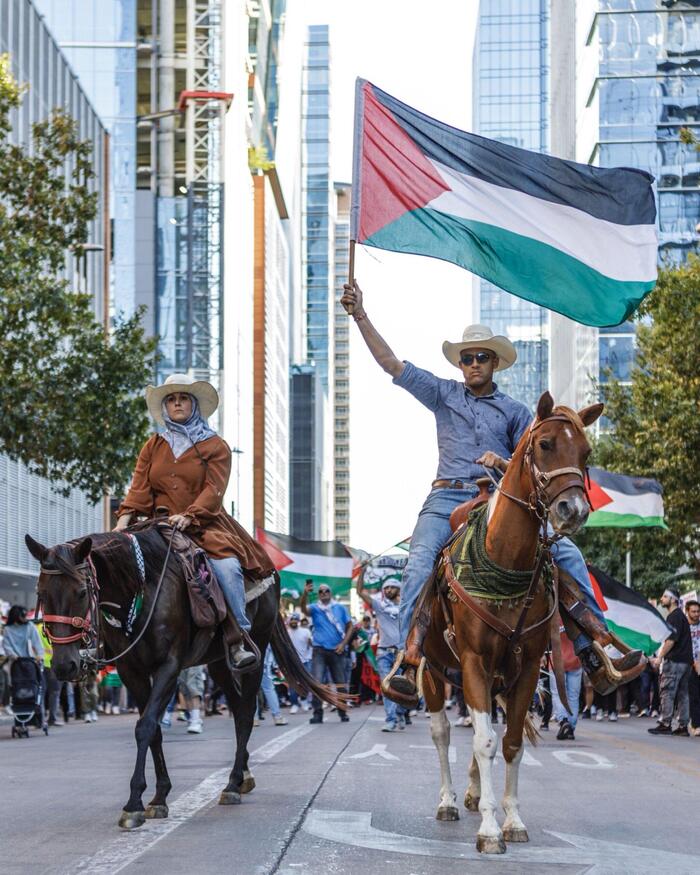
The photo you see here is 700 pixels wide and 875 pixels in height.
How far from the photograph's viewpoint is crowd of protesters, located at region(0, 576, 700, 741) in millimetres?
21203

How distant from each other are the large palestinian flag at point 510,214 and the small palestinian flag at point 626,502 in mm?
16797

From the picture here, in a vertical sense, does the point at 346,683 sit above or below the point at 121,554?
below

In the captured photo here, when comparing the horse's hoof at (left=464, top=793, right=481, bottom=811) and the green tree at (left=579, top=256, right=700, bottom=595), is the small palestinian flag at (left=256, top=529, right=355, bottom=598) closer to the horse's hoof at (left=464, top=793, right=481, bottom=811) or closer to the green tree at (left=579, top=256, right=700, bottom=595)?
the green tree at (left=579, top=256, right=700, bottom=595)

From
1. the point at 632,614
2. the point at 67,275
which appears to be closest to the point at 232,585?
the point at 632,614

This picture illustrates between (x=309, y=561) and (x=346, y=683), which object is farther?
(x=309, y=561)

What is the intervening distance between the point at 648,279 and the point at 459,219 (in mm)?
1286

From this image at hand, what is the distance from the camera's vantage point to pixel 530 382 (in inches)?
6329

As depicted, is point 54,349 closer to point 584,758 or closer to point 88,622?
point 584,758

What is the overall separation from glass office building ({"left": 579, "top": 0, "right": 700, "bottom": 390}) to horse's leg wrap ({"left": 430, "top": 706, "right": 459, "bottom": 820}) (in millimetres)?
69348

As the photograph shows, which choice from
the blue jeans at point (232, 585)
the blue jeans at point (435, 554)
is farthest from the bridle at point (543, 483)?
the blue jeans at point (232, 585)

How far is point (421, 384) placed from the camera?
9523 millimetres

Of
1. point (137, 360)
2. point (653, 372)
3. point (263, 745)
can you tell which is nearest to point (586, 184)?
point (263, 745)

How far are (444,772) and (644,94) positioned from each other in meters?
74.6

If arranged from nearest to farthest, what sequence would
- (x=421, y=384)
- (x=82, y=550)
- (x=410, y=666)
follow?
(x=82, y=550) < (x=410, y=666) < (x=421, y=384)
